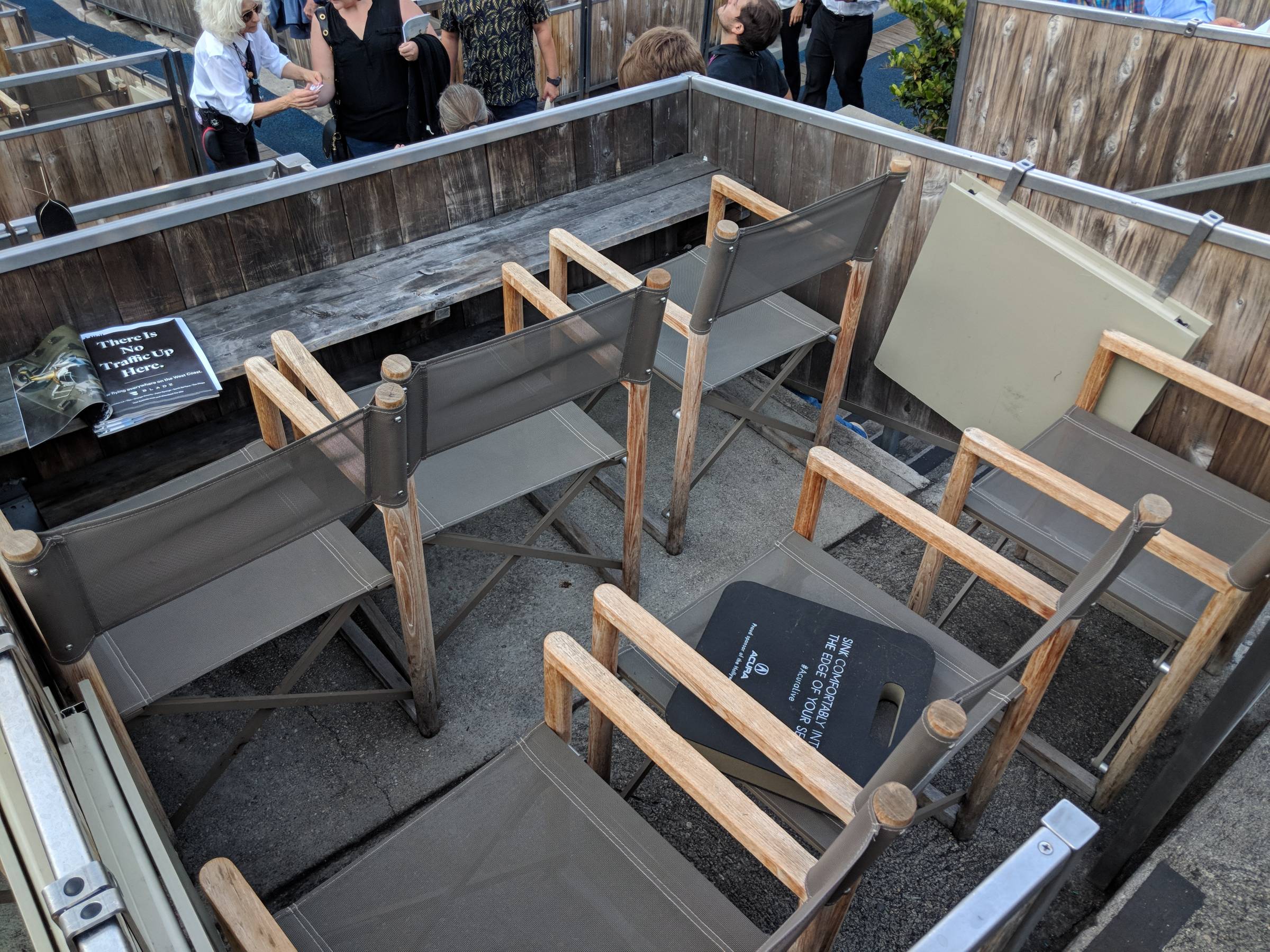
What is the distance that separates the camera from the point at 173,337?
2.77 meters

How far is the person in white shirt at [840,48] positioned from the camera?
5812 mm

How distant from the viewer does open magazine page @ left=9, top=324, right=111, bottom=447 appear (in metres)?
2.43

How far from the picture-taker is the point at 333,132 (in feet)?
15.3

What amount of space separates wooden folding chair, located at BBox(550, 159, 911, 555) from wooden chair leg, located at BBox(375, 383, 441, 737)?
94 centimetres

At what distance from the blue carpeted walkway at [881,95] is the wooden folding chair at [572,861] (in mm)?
5904

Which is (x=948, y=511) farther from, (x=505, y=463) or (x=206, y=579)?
(x=206, y=579)

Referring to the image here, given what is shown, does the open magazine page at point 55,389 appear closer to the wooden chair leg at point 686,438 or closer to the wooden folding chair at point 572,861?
the wooden folding chair at point 572,861

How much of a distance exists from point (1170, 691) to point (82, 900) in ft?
7.22

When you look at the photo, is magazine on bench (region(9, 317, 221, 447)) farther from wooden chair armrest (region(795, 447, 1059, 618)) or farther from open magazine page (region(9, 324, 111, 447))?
wooden chair armrest (region(795, 447, 1059, 618))

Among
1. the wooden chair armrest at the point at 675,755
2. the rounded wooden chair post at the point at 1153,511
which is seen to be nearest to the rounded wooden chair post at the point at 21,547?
the wooden chair armrest at the point at 675,755

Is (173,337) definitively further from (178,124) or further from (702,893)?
(178,124)

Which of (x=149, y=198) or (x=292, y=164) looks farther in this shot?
(x=292, y=164)

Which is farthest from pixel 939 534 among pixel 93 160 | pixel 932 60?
pixel 93 160

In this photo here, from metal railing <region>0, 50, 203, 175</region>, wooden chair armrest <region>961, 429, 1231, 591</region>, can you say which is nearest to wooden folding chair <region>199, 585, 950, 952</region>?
wooden chair armrest <region>961, 429, 1231, 591</region>
